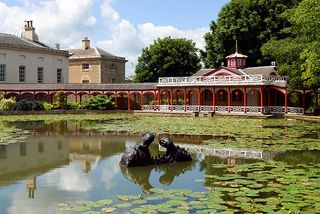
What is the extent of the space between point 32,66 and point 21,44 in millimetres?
2906

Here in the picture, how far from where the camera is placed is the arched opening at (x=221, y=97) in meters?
44.8

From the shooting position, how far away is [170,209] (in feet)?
28.9

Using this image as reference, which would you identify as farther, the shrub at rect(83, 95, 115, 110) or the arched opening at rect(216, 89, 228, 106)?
the shrub at rect(83, 95, 115, 110)

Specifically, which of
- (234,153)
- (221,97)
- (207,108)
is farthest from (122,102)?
(234,153)

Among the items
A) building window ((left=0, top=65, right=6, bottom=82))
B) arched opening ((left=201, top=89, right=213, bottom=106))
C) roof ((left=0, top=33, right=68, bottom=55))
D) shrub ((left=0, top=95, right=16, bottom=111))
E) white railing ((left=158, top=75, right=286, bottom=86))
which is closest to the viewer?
white railing ((left=158, top=75, right=286, bottom=86))

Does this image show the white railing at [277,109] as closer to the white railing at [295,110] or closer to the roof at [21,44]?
the white railing at [295,110]

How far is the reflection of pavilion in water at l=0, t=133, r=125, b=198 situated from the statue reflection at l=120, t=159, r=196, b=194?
1531mm

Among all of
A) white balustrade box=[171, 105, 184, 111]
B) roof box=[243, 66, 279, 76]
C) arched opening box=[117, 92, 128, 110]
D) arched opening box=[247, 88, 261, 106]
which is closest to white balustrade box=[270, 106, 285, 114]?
arched opening box=[247, 88, 261, 106]

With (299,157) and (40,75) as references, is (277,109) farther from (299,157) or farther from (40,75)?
(40,75)

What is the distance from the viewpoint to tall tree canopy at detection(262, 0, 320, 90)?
Answer: 27.4m

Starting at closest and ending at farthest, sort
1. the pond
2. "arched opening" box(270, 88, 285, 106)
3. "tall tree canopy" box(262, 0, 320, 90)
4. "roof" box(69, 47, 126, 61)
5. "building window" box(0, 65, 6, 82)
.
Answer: the pond → "tall tree canopy" box(262, 0, 320, 90) → "arched opening" box(270, 88, 285, 106) → "building window" box(0, 65, 6, 82) → "roof" box(69, 47, 126, 61)

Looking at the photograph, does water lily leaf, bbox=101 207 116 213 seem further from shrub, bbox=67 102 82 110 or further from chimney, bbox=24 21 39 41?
chimney, bbox=24 21 39 41

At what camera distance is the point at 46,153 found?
685 inches

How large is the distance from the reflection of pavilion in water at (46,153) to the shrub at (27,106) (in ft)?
62.8
